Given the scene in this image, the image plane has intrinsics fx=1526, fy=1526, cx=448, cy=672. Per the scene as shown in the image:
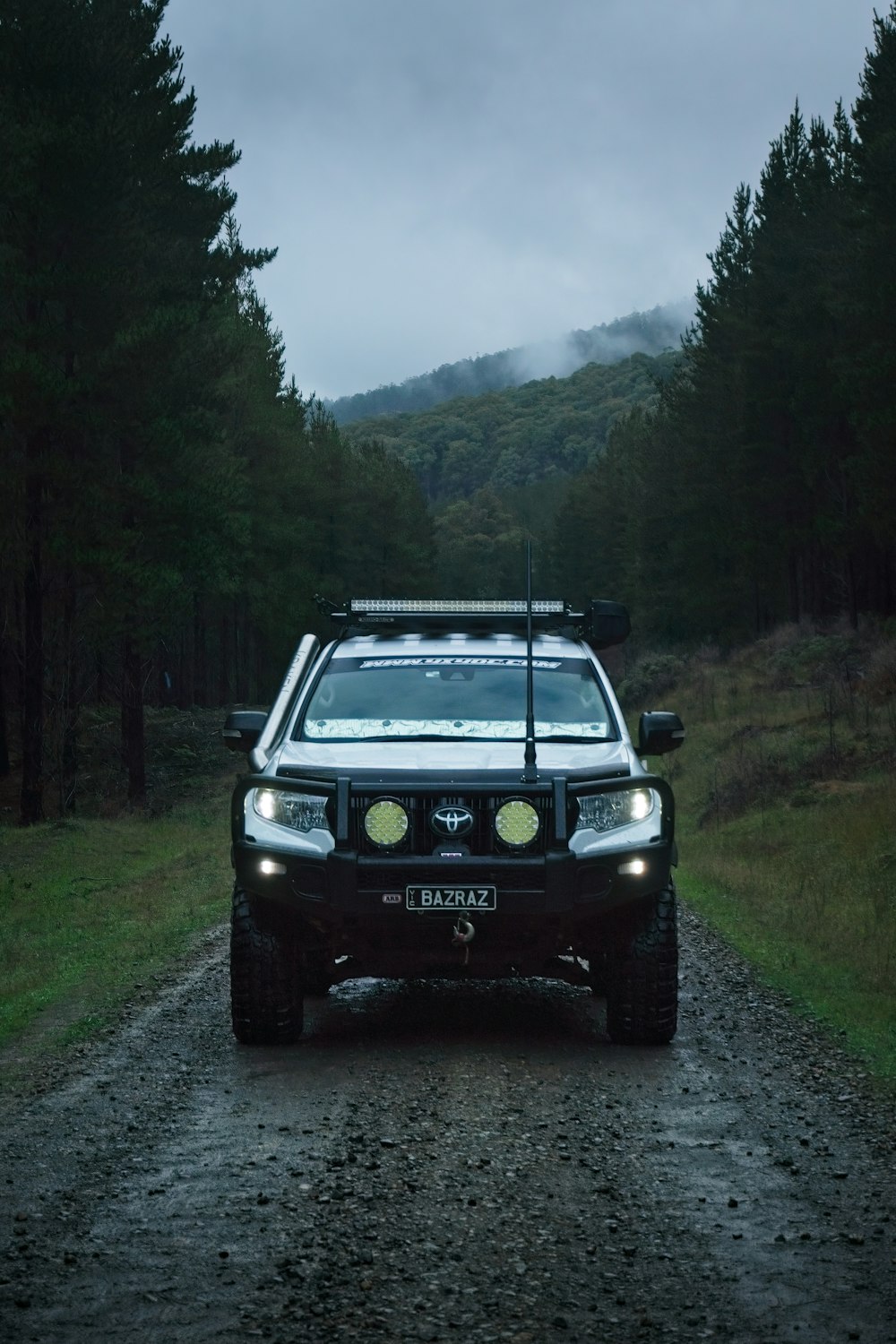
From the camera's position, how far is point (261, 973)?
7.86 metres

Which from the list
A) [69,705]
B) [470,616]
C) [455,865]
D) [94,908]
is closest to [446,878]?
[455,865]

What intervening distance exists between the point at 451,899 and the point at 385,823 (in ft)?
1.64

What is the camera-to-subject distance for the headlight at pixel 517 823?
7555 millimetres

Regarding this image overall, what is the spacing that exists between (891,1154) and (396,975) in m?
2.92

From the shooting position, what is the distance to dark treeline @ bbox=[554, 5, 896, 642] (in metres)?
32.4

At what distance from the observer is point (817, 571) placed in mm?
51969

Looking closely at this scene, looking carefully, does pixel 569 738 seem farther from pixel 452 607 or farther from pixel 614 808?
pixel 452 607

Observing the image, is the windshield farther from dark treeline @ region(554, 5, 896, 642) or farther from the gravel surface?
dark treeline @ region(554, 5, 896, 642)

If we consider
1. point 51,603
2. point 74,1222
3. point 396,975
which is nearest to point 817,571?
point 51,603

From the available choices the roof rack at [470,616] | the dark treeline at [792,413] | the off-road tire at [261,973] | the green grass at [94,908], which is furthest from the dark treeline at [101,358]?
the off-road tire at [261,973]

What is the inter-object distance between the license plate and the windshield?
1.31 m

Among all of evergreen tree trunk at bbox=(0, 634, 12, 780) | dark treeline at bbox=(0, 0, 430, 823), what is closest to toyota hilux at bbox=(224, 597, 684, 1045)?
dark treeline at bbox=(0, 0, 430, 823)

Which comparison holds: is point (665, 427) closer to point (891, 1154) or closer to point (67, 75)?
point (67, 75)

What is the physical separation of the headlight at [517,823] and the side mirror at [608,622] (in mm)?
2410
